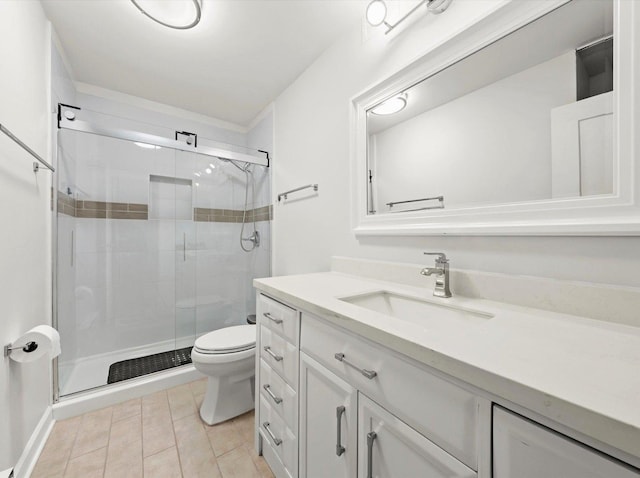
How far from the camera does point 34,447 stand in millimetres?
1277

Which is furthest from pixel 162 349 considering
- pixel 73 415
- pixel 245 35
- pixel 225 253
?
pixel 245 35

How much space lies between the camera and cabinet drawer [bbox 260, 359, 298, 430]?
40.7 inches

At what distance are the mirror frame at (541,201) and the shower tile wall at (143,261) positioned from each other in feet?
5.38

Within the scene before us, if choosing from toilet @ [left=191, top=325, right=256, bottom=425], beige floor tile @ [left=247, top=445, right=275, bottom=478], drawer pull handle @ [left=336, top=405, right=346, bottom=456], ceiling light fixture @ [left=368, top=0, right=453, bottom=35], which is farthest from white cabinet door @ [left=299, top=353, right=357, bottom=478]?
ceiling light fixture @ [left=368, top=0, right=453, bottom=35]

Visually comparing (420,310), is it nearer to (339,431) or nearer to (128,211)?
(339,431)

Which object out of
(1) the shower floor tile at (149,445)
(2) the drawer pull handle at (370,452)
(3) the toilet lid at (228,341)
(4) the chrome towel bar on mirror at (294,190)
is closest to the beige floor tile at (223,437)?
(1) the shower floor tile at (149,445)

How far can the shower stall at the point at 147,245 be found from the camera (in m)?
1.91

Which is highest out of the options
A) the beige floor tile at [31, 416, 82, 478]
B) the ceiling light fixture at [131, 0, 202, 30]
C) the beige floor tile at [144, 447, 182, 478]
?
the ceiling light fixture at [131, 0, 202, 30]

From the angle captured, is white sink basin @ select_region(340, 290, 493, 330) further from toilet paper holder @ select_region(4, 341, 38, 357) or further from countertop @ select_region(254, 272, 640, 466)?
toilet paper holder @ select_region(4, 341, 38, 357)

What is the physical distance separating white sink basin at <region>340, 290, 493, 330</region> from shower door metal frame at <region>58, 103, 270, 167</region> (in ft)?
6.07

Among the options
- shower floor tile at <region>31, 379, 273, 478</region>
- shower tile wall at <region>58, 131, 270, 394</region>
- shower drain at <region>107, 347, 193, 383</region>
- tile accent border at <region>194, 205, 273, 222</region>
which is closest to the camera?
shower floor tile at <region>31, 379, 273, 478</region>

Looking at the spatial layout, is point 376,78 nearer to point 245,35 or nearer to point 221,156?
point 245,35

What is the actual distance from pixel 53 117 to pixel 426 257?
7.70 feet

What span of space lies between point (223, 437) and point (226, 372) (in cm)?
32
